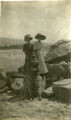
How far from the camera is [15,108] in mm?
2273

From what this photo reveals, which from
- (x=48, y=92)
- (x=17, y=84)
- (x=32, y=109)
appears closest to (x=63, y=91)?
(x=48, y=92)

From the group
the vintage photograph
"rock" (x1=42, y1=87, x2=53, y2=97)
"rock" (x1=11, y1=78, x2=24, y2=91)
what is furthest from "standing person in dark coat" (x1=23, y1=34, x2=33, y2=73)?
"rock" (x1=42, y1=87, x2=53, y2=97)

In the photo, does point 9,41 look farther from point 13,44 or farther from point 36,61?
point 36,61

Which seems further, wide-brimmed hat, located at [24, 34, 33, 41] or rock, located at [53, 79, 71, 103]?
wide-brimmed hat, located at [24, 34, 33, 41]

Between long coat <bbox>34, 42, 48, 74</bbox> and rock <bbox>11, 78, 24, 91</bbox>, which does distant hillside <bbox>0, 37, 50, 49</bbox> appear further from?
rock <bbox>11, 78, 24, 91</bbox>

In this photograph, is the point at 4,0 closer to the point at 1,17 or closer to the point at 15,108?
the point at 1,17

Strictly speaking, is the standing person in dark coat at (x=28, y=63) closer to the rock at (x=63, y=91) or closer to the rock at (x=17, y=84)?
the rock at (x=17, y=84)

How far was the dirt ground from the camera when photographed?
219 centimetres

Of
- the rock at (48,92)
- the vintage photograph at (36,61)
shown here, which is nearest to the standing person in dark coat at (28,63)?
the vintage photograph at (36,61)

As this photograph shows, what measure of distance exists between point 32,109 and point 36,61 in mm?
427

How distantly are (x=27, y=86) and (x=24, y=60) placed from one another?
9.3 inches

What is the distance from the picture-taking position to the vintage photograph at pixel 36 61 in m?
2.21

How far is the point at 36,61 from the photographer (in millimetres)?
2283

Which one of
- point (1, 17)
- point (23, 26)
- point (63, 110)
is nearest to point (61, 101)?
point (63, 110)
